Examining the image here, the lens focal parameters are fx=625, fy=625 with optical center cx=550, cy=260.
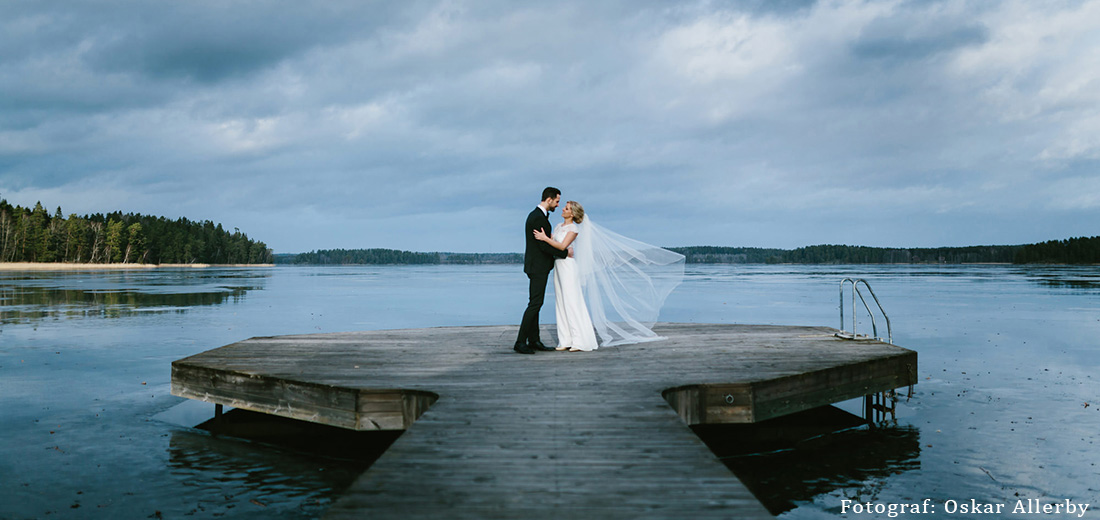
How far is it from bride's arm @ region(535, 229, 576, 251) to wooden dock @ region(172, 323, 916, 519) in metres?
1.62

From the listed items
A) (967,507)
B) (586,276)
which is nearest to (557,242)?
(586,276)

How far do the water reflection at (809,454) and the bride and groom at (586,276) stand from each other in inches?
86.9

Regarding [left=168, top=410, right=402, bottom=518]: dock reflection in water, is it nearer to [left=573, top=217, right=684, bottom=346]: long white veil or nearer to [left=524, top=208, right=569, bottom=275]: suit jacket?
[left=524, top=208, right=569, bottom=275]: suit jacket

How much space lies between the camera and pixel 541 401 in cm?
625

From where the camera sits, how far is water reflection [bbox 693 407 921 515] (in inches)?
290

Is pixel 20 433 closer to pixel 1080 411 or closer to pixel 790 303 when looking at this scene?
pixel 1080 411

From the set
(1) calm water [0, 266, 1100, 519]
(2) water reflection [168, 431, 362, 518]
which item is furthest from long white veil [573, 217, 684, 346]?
(2) water reflection [168, 431, 362, 518]

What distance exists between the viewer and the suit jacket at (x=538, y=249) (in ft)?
29.8

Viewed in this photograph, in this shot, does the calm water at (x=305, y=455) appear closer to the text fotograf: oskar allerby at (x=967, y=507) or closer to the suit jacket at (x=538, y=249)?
the text fotograf: oskar allerby at (x=967, y=507)

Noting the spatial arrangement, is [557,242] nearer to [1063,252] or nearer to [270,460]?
[270,460]

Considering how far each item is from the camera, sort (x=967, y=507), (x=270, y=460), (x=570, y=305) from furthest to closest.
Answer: (x=570, y=305), (x=270, y=460), (x=967, y=507)

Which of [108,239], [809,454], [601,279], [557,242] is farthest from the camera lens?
[108,239]

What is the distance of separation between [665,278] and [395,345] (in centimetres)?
467

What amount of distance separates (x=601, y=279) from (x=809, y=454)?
155 inches
